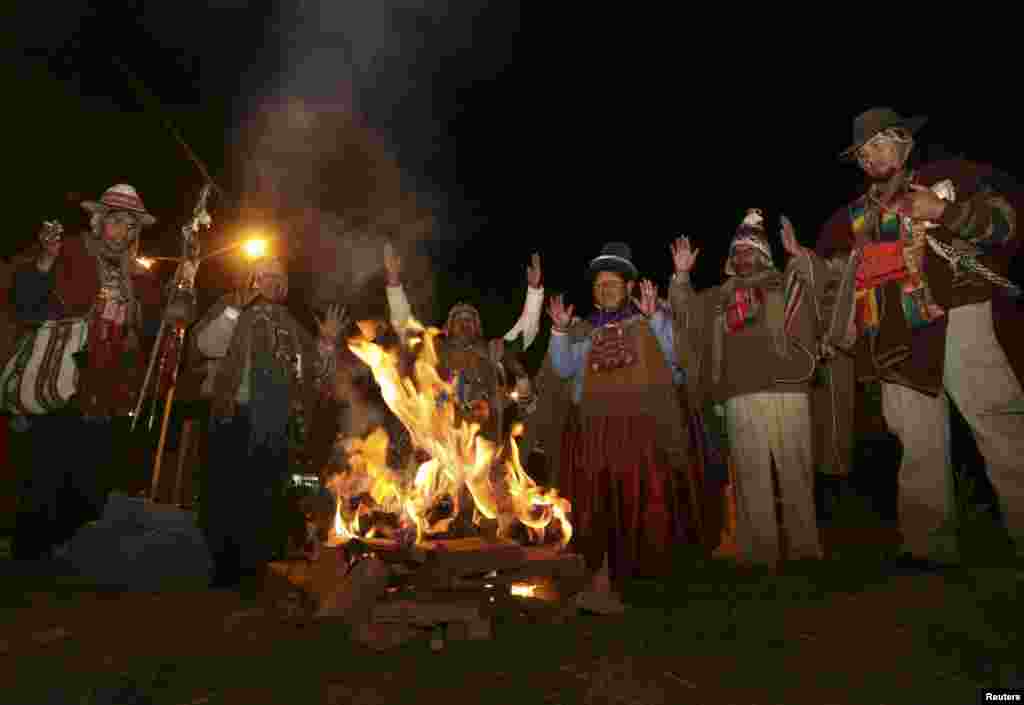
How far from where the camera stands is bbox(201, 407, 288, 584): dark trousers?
17.0 ft

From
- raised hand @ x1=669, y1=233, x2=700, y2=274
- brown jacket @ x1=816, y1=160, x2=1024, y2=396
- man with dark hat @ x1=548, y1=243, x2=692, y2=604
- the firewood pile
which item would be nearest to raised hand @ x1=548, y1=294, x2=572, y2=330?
man with dark hat @ x1=548, y1=243, x2=692, y2=604

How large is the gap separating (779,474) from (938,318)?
157cm

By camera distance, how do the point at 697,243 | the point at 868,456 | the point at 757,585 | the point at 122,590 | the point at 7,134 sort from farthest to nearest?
the point at 697,243, the point at 7,134, the point at 868,456, the point at 122,590, the point at 757,585

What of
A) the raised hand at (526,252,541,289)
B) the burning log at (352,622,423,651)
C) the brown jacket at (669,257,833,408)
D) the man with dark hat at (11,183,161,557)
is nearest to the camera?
the burning log at (352,622,423,651)

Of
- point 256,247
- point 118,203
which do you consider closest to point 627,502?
point 256,247

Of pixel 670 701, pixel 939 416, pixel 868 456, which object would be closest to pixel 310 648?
pixel 670 701

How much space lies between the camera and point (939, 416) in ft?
14.9

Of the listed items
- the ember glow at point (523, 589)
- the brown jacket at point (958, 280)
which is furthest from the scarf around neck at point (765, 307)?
the ember glow at point (523, 589)

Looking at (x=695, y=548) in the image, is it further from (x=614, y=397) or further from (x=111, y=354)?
(x=111, y=354)

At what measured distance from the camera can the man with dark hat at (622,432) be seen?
5.45m

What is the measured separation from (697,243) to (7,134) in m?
11.2

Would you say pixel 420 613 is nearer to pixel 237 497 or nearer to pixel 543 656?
pixel 543 656

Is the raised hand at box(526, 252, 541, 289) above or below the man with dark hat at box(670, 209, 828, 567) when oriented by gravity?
above

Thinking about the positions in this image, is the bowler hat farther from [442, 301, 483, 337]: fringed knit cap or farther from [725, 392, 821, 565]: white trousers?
[442, 301, 483, 337]: fringed knit cap
